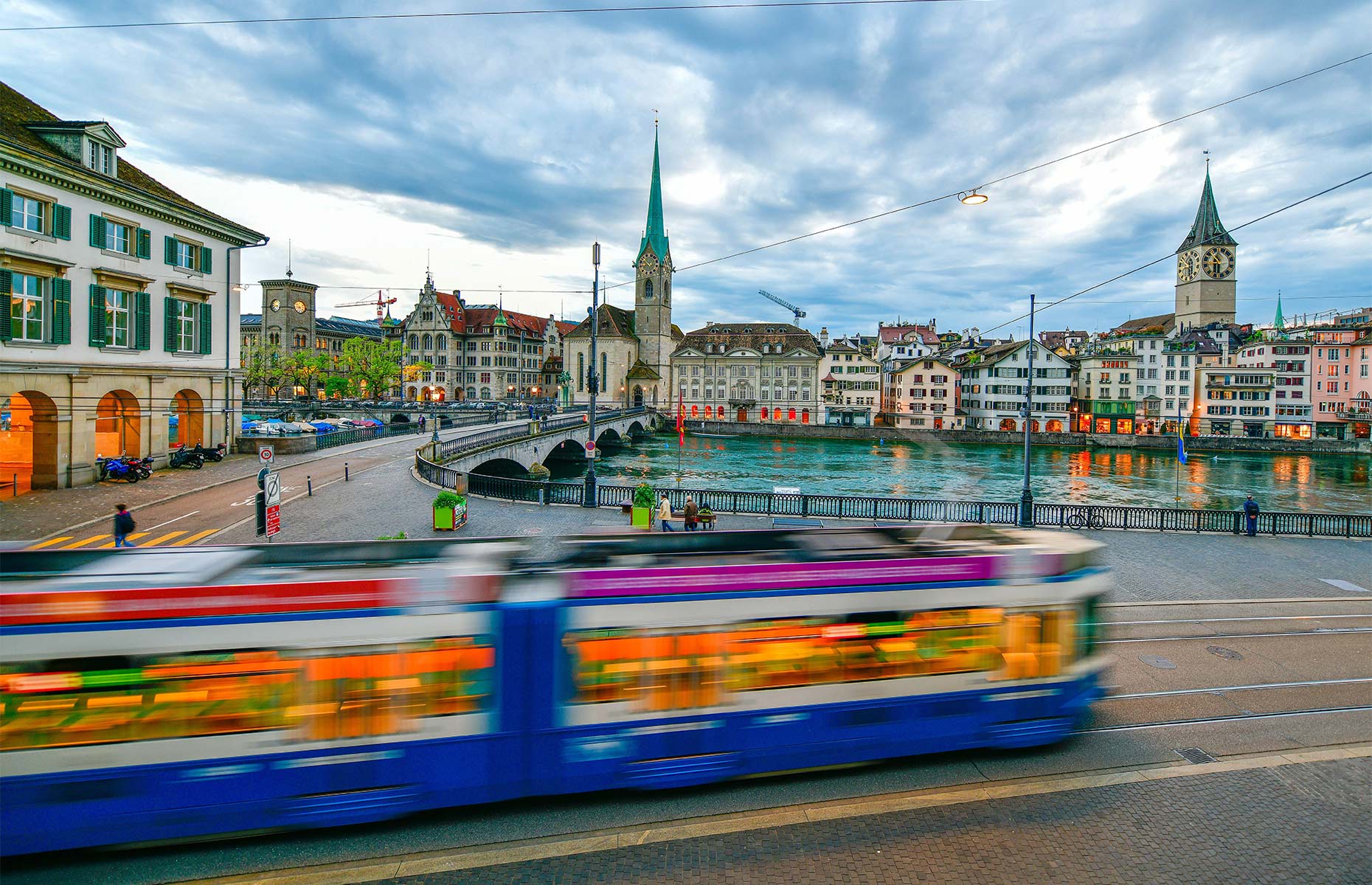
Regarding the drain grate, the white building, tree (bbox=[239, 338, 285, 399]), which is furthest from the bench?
tree (bbox=[239, 338, 285, 399])

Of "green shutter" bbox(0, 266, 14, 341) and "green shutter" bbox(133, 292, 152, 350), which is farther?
"green shutter" bbox(133, 292, 152, 350)

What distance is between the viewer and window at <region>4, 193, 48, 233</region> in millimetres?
23125

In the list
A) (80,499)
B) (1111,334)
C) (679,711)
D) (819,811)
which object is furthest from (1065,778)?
(1111,334)

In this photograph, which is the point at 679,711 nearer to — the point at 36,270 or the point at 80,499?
the point at 80,499

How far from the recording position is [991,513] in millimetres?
27125

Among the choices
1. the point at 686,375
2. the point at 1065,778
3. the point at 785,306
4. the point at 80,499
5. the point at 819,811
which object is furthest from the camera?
the point at 785,306

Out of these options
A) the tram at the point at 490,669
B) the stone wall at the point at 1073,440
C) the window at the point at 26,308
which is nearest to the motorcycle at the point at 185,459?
the window at the point at 26,308

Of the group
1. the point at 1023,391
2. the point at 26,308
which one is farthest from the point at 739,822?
the point at 1023,391

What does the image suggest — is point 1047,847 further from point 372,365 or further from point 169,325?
point 372,365

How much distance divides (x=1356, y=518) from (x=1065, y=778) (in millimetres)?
24773

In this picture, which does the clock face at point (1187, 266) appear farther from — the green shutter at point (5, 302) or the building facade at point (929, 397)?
the green shutter at point (5, 302)

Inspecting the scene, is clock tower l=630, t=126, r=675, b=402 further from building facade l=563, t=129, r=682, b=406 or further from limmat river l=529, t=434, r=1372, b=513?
limmat river l=529, t=434, r=1372, b=513

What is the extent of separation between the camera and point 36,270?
23.8m

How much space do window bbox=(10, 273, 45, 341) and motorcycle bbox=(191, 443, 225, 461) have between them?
26.0 feet
